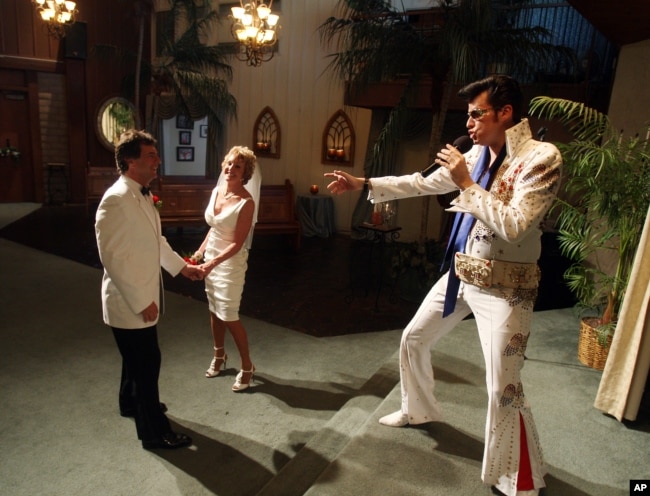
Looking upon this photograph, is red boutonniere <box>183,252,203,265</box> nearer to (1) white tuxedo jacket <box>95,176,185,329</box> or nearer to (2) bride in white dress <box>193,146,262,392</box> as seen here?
(2) bride in white dress <box>193,146,262,392</box>

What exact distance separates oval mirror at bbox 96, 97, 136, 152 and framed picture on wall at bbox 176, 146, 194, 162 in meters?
2.35

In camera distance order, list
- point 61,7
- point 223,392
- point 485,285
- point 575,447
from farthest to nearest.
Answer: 1. point 61,7
2. point 223,392
3. point 575,447
4. point 485,285

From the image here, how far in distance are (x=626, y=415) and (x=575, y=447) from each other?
1.50 ft

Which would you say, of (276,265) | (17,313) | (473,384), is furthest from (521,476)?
(276,265)

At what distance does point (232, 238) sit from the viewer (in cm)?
307

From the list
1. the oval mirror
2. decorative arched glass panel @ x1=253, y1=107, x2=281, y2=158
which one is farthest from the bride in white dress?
the oval mirror

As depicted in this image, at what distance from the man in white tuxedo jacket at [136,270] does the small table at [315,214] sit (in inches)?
259

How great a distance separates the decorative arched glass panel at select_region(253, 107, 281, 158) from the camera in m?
10.0

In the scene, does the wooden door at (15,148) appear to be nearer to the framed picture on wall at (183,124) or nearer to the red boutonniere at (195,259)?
the framed picture on wall at (183,124)

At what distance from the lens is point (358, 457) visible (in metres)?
2.24

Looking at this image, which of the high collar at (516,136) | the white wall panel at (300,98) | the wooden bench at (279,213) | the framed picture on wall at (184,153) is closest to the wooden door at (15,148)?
the framed picture on wall at (184,153)

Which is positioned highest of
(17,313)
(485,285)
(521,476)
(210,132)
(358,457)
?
(210,132)

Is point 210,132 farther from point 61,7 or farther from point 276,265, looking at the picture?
point 276,265

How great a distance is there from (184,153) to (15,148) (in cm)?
434
